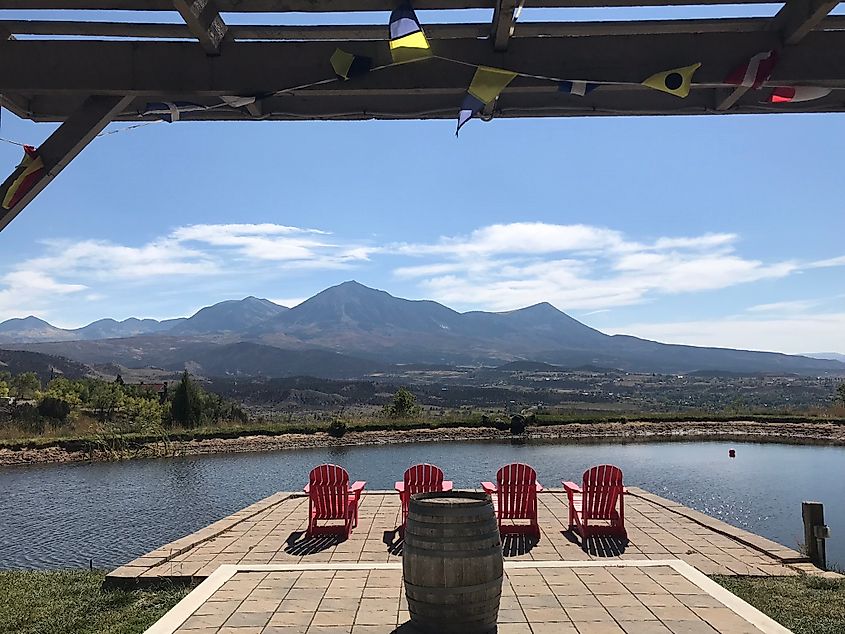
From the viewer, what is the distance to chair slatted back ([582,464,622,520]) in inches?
272

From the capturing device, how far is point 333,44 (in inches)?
130

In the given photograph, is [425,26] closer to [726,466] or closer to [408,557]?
[408,557]

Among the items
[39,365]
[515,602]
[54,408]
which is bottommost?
[515,602]

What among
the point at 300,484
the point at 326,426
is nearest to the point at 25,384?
the point at 326,426

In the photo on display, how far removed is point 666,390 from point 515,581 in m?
91.2

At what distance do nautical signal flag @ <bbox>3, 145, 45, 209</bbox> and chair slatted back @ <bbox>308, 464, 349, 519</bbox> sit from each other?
4642 millimetres

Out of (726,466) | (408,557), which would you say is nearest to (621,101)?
(408,557)

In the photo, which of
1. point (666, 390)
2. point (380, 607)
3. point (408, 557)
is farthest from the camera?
point (666, 390)

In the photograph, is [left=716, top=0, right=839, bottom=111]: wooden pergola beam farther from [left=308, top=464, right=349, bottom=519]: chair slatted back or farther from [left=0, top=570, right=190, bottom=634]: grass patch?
[left=308, top=464, right=349, bottom=519]: chair slatted back

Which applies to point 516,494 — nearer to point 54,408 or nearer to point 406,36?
point 406,36

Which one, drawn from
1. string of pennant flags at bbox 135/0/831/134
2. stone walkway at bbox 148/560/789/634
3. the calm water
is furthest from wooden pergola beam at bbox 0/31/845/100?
the calm water

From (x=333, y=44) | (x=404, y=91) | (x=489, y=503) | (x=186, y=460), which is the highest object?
(x=333, y=44)

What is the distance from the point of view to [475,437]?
2111 centimetres

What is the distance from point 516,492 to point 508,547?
72 cm
